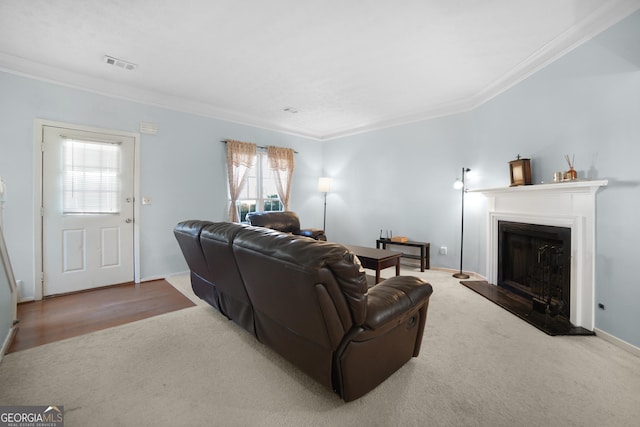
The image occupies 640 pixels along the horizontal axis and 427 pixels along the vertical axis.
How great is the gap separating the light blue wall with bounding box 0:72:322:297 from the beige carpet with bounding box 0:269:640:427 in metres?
1.81

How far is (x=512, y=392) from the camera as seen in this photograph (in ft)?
5.56

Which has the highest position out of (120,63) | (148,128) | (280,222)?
(120,63)

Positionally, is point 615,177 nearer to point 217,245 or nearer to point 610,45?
point 610,45

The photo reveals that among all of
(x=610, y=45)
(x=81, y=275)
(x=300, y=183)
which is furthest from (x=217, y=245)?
(x=300, y=183)

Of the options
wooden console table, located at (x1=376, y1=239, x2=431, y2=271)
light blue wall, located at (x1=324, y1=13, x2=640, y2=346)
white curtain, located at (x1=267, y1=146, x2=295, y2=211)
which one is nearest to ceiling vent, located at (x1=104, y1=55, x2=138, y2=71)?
white curtain, located at (x1=267, y1=146, x2=295, y2=211)

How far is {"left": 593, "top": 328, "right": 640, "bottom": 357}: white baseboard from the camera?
2121 mm

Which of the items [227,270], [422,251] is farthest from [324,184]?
[227,270]

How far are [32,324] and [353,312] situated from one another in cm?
314

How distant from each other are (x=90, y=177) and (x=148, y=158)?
72 cm

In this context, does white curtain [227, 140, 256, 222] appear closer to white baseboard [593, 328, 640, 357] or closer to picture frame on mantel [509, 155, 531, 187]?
picture frame on mantel [509, 155, 531, 187]

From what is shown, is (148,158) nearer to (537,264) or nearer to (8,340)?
(8,340)

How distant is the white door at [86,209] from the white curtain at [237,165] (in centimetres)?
143

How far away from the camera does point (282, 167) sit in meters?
5.69

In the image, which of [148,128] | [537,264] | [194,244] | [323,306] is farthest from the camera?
[148,128]
